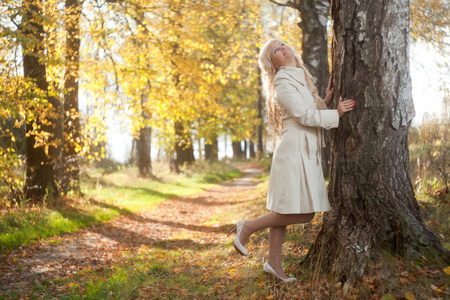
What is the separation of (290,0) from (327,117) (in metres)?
4.82

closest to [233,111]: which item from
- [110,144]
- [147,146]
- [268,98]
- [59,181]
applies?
[147,146]

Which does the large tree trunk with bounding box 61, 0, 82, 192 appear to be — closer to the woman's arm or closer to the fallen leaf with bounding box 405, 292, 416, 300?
the woman's arm

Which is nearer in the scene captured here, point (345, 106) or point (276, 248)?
point (345, 106)

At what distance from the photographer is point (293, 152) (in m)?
3.64

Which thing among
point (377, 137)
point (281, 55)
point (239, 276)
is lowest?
point (239, 276)

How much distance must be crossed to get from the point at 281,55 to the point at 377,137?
1219mm

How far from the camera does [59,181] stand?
8680mm

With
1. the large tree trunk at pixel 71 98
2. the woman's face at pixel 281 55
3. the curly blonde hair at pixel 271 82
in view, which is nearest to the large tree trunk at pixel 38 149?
the large tree trunk at pixel 71 98

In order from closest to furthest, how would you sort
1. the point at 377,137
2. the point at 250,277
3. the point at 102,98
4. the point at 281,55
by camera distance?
the point at 377,137 < the point at 281,55 < the point at 250,277 < the point at 102,98

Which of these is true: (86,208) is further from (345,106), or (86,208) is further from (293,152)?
(345,106)

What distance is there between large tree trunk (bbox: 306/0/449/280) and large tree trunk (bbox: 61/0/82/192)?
19.4 feet

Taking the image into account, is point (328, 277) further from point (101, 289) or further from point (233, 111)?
point (233, 111)

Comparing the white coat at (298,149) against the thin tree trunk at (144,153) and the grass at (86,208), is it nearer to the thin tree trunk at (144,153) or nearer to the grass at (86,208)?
the grass at (86,208)

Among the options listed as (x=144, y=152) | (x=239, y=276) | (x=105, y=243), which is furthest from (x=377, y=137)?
(x=144, y=152)
